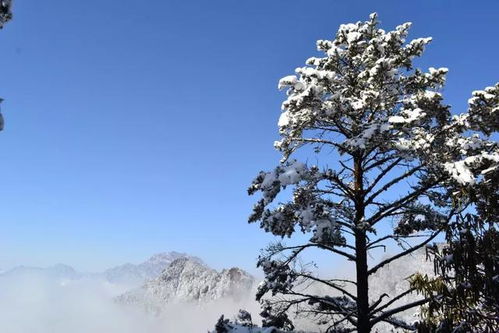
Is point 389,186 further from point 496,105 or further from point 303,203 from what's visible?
point 496,105

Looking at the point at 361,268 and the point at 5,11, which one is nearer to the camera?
the point at 5,11

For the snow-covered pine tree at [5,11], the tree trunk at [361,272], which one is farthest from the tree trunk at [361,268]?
the snow-covered pine tree at [5,11]

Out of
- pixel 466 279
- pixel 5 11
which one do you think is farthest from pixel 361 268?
pixel 5 11

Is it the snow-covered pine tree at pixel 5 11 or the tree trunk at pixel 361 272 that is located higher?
the snow-covered pine tree at pixel 5 11

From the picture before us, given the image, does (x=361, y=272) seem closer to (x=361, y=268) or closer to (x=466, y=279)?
(x=361, y=268)

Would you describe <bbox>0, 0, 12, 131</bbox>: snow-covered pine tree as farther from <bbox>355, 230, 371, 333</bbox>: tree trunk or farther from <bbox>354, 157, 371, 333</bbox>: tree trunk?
<bbox>355, 230, 371, 333</bbox>: tree trunk

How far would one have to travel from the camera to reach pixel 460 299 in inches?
378

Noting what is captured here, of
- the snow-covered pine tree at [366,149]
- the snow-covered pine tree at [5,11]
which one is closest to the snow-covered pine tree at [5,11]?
the snow-covered pine tree at [5,11]

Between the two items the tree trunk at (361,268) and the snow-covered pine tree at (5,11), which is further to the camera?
the tree trunk at (361,268)

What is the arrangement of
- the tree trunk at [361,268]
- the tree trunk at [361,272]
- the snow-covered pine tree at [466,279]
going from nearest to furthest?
1. the snow-covered pine tree at [466,279]
2. the tree trunk at [361,268]
3. the tree trunk at [361,272]

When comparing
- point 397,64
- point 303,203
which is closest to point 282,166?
point 303,203

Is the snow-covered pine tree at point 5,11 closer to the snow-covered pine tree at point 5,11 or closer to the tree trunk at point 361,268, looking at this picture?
the snow-covered pine tree at point 5,11

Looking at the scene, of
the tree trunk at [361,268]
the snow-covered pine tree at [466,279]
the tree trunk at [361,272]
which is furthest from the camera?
the tree trunk at [361,272]

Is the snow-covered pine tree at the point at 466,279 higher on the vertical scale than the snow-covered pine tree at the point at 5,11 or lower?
lower
